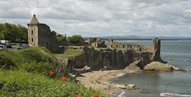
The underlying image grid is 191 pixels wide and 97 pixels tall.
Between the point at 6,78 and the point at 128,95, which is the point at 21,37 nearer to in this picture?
the point at 128,95

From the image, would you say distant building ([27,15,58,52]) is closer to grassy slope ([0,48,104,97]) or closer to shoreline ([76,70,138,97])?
shoreline ([76,70,138,97])

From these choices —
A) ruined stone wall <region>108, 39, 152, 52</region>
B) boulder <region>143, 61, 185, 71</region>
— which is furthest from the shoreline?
Answer: ruined stone wall <region>108, 39, 152, 52</region>

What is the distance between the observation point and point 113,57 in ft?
324

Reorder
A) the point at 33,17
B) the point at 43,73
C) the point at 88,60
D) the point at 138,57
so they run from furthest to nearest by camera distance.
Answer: the point at 138,57, the point at 88,60, the point at 33,17, the point at 43,73

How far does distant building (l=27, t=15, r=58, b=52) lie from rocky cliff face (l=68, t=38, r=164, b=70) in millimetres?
8278

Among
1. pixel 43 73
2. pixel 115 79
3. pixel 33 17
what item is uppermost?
pixel 33 17

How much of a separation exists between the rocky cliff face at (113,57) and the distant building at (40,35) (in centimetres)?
828

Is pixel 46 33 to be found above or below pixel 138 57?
above

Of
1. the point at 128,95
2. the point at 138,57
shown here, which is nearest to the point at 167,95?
the point at 128,95

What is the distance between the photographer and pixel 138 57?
4055 inches

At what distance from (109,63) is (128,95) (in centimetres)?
4459

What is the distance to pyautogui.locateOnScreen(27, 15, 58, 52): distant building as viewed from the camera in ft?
261

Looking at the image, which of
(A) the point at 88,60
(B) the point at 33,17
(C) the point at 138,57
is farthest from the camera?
(C) the point at 138,57

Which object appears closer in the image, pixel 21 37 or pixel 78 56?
pixel 78 56
